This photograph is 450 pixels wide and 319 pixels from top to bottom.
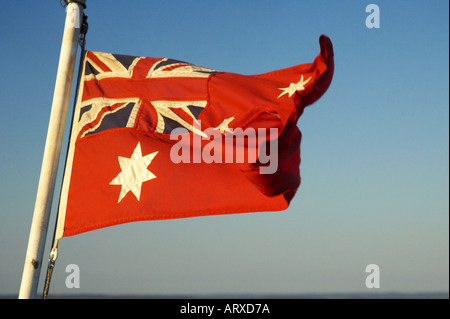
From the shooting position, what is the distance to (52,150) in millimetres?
6168

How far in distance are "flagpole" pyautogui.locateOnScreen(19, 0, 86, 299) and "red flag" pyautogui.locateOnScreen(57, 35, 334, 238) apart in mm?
511

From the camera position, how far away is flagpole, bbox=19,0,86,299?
5910mm

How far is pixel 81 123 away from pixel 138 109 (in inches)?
31.8

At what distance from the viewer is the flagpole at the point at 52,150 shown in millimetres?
5910

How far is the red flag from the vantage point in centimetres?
644

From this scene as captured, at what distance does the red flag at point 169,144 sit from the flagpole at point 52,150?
0.51 metres

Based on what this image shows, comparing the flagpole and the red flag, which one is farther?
the red flag

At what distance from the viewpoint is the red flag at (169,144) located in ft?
21.1

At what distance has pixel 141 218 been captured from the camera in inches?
261

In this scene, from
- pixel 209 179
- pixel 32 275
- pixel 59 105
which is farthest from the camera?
pixel 209 179

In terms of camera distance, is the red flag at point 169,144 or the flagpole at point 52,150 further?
the red flag at point 169,144
